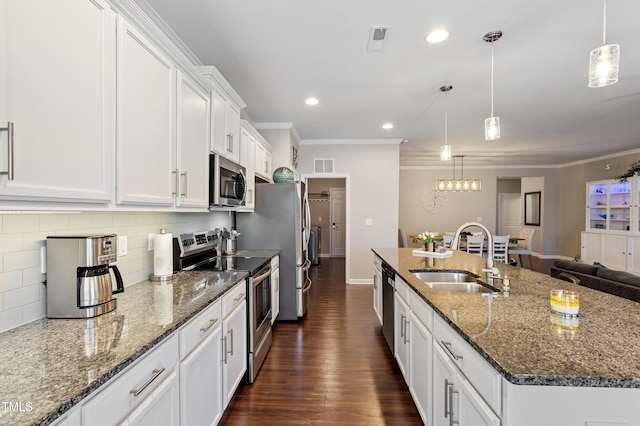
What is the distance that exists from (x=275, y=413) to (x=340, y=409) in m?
0.44

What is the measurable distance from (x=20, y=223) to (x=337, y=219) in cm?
841

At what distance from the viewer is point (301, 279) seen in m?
3.72

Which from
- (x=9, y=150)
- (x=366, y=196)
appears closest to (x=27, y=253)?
(x=9, y=150)

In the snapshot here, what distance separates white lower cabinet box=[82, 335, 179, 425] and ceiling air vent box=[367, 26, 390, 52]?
2328mm

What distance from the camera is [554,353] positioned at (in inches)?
40.8

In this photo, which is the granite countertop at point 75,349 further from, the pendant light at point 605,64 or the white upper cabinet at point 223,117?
the pendant light at point 605,64

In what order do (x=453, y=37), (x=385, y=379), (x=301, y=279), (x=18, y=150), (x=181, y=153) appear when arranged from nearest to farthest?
(x=18, y=150), (x=181, y=153), (x=453, y=37), (x=385, y=379), (x=301, y=279)

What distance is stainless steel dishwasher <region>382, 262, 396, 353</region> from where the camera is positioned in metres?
2.75

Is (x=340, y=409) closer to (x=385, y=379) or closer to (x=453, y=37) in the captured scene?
(x=385, y=379)

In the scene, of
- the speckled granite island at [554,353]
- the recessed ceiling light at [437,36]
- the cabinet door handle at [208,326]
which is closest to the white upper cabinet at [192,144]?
the cabinet door handle at [208,326]

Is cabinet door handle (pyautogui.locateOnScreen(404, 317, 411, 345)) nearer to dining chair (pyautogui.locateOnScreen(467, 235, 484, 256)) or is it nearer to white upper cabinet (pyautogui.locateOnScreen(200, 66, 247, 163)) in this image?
white upper cabinet (pyautogui.locateOnScreen(200, 66, 247, 163))

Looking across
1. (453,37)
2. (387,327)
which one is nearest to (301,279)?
(387,327)

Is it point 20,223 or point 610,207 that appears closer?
point 20,223

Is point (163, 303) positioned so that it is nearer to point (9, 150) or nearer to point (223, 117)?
point (9, 150)
